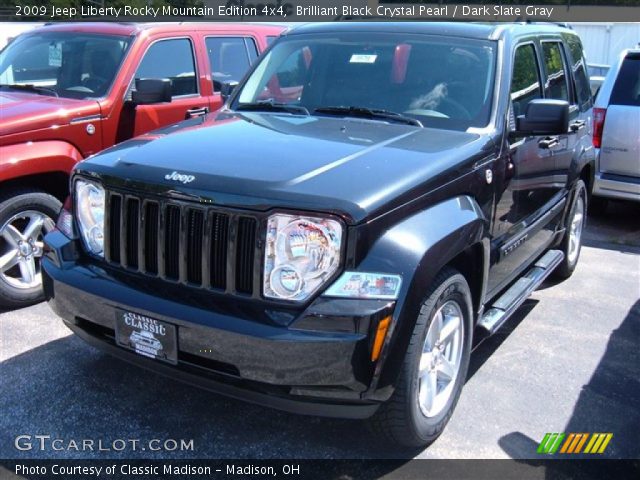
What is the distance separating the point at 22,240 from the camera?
4707 millimetres

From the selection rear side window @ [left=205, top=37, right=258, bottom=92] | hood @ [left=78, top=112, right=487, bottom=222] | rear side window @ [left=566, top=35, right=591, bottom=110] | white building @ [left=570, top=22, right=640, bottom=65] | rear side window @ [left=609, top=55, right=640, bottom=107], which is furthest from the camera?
white building @ [left=570, top=22, right=640, bottom=65]

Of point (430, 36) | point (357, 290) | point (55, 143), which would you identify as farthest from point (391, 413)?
point (55, 143)

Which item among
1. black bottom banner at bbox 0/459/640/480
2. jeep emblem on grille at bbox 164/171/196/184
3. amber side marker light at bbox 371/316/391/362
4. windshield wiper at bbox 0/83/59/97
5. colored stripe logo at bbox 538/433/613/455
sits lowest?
black bottom banner at bbox 0/459/640/480

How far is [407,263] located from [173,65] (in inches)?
154

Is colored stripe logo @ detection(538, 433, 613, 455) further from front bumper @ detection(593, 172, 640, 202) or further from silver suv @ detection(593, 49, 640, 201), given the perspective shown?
silver suv @ detection(593, 49, 640, 201)

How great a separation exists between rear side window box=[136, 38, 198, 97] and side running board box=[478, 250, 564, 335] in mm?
3325

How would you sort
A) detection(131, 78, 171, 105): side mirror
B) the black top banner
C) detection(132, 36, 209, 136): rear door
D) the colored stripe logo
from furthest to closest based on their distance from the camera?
the black top banner → detection(132, 36, 209, 136): rear door → detection(131, 78, 171, 105): side mirror → the colored stripe logo

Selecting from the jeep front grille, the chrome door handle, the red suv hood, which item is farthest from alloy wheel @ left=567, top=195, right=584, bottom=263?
the red suv hood

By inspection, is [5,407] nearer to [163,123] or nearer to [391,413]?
[391,413]

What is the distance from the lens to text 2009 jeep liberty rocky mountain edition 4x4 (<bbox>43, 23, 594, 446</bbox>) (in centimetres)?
267

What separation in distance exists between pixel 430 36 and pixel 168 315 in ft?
7.95

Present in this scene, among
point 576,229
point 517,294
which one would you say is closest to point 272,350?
point 517,294

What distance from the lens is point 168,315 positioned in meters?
2.84

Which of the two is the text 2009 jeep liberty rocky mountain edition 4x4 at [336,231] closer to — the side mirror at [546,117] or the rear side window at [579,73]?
the side mirror at [546,117]
